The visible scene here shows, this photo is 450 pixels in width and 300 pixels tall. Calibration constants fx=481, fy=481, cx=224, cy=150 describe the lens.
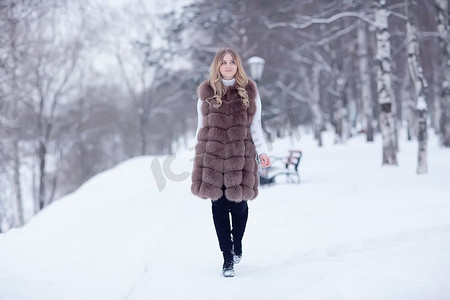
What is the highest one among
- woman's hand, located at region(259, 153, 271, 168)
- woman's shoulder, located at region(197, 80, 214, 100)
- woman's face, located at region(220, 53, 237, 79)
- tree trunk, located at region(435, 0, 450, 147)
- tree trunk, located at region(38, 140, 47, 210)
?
tree trunk, located at region(435, 0, 450, 147)

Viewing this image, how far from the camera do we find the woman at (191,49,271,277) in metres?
4.22

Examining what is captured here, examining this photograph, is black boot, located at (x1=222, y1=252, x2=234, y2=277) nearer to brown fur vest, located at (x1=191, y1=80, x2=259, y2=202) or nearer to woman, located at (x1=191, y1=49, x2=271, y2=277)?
woman, located at (x1=191, y1=49, x2=271, y2=277)

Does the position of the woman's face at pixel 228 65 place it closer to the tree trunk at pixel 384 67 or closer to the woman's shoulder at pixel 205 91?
the woman's shoulder at pixel 205 91

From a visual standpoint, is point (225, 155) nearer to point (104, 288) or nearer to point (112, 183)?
point (104, 288)

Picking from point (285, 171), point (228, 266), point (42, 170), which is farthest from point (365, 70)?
point (228, 266)

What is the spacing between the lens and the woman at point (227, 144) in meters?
4.22

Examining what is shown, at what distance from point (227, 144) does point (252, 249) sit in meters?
1.70

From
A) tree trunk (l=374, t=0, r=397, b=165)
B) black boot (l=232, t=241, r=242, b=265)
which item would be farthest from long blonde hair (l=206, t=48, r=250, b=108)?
tree trunk (l=374, t=0, r=397, b=165)

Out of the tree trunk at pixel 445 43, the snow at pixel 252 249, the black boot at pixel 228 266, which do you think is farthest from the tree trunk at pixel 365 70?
the black boot at pixel 228 266

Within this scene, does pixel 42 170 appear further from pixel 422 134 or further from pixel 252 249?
pixel 252 249

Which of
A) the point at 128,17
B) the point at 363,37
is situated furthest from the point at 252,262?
the point at 128,17

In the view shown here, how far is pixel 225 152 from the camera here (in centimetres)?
422

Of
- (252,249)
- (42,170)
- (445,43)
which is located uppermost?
(445,43)

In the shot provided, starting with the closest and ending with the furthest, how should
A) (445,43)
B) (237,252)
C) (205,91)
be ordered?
(205,91), (237,252), (445,43)
